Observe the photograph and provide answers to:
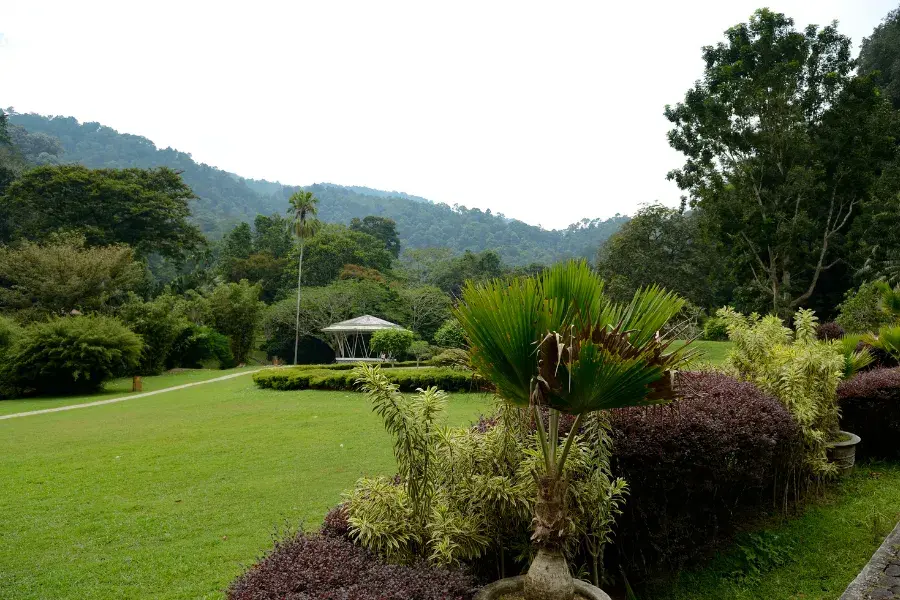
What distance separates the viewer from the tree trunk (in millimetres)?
2732

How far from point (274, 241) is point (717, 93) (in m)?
37.9

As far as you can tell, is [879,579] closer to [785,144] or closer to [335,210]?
[785,144]

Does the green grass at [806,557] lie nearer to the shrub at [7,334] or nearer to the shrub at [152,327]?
the shrub at [7,334]

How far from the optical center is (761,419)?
463cm

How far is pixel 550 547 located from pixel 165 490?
5169mm

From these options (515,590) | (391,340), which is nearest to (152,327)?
(391,340)

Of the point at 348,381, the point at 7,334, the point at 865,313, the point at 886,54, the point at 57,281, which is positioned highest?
the point at 886,54

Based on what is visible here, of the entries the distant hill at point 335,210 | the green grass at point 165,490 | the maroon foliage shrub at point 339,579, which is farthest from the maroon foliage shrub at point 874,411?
the distant hill at point 335,210

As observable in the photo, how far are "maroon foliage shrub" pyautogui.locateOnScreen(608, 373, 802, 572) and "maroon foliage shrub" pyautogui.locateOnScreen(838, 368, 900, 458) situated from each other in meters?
3.10

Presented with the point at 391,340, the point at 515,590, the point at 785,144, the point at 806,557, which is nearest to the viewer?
the point at 515,590

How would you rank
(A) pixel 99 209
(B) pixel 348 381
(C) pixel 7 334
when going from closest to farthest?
1. (B) pixel 348 381
2. (C) pixel 7 334
3. (A) pixel 99 209

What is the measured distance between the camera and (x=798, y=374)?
5531 mm

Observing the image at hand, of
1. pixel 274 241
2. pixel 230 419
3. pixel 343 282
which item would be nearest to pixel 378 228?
pixel 274 241

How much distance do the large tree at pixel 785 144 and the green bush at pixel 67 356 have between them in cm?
2254
